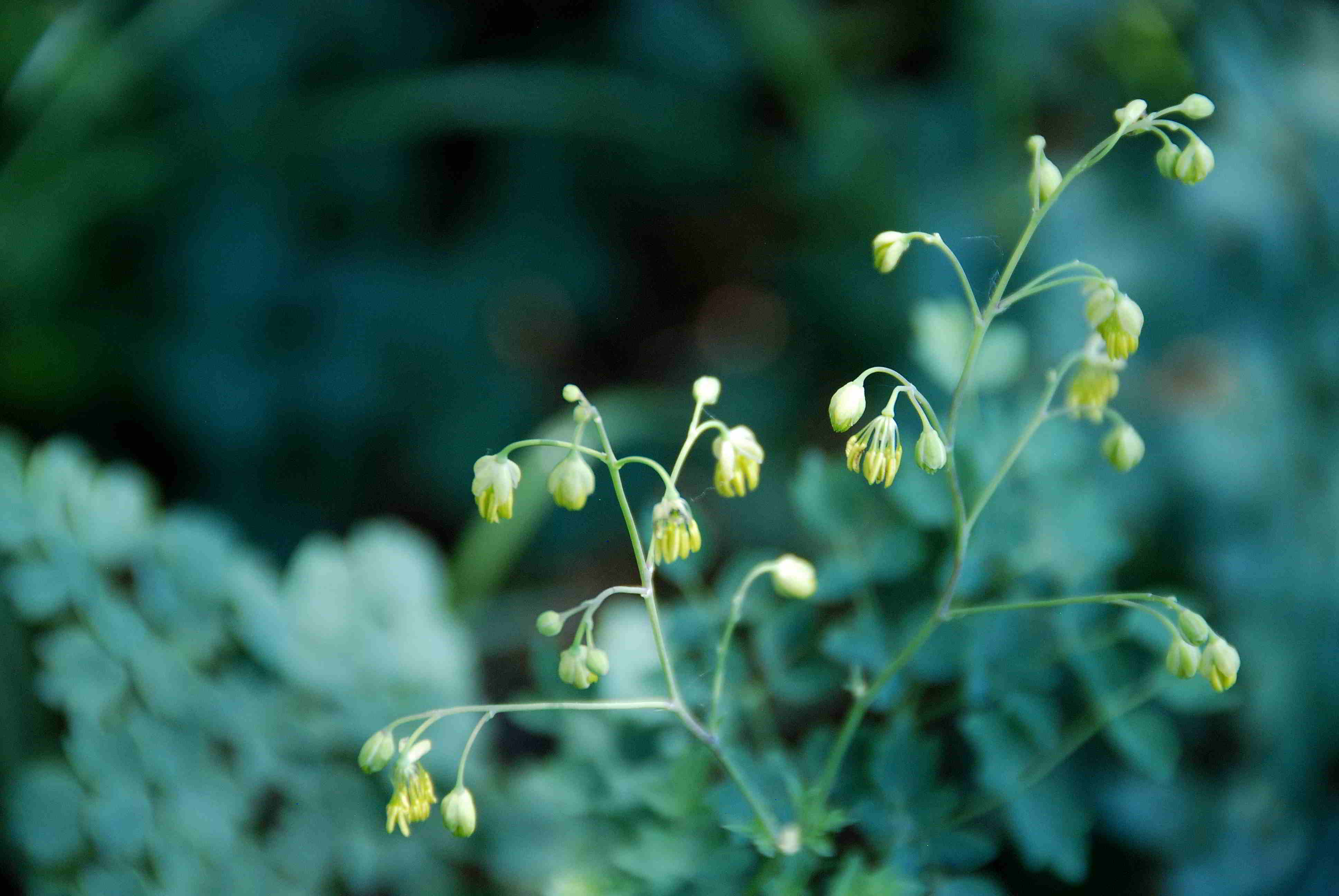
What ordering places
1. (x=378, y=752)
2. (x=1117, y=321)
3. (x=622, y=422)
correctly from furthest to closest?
(x=622, y=422) < (x=378, y=752) < (x=1117, y=321)

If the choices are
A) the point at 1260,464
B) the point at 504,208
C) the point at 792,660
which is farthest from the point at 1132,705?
the point at 504,208

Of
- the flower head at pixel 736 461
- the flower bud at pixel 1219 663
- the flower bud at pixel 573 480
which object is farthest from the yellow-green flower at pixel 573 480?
the flower bud at pixel 1219 663

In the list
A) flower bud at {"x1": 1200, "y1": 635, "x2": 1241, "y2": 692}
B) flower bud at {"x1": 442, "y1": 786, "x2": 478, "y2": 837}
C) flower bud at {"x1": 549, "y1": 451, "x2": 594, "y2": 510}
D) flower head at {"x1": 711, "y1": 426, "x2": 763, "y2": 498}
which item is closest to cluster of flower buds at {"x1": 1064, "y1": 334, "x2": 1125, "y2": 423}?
flower bud at {"x1": 1200, "y1": 635, "x2": 1241, "y2": 692}

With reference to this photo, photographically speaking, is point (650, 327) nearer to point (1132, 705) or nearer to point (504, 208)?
point (504, 208)

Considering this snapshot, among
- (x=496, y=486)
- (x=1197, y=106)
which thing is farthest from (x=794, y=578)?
(x=1197, y=106)

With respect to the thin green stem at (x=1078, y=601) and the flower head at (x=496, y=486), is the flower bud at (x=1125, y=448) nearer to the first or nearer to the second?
the thin green stem at (x=1078, y=601)

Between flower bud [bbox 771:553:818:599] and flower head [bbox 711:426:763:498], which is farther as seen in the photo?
flower bud [bbox 771:553:818:599]

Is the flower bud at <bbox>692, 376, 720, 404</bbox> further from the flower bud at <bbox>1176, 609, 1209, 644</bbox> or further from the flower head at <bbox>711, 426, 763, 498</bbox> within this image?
the flower bud at <bbox>1176, 609, 1209, 644</bbox>

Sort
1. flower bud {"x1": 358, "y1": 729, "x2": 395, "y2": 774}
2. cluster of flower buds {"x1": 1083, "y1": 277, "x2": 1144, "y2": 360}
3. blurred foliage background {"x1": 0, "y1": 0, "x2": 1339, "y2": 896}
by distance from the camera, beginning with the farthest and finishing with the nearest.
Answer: blurred foliage background {"x1": 0, "y1": 0, "x2": 1339, "y2": 896} < flower bud {"x1": 358, "y1": 729, "x2": 395, "y2": 774} < cluster of flower buds {"x1": 1083, "y1": 277, "x2": 1144, "y2": 360}

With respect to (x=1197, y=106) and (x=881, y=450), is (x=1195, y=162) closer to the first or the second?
(x=1197, y=106)
